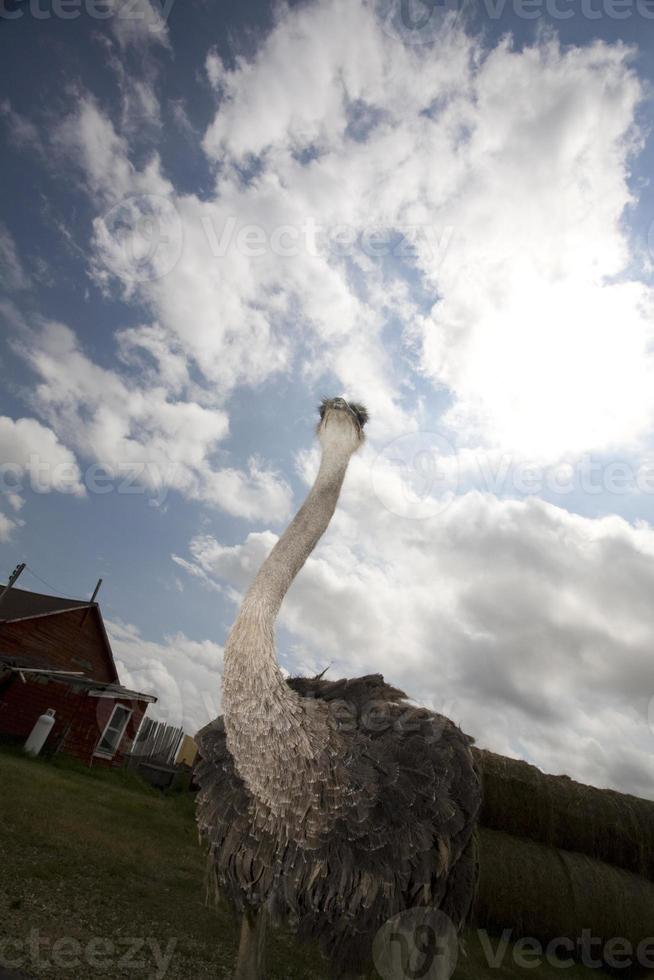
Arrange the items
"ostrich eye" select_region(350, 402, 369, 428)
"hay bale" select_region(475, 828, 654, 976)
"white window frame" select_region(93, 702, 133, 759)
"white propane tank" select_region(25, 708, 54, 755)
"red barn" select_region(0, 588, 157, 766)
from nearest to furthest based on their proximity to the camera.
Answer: "ostrich eye" select_region(350, 402, 369, 428) → "hay bale" select_region(475, 828, 654, 976) → "white propane tank" select_region(25, 708, 54, 755) → "red barn" select_region(0, 588, 157, 766) → "white window frame" select_region(93, 702, 133, 759)

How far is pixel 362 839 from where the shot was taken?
11.2ft

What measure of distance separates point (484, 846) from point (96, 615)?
19074 mm

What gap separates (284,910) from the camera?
11.2 ft

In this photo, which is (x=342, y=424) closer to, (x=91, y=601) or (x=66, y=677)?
(x=66, y=677)

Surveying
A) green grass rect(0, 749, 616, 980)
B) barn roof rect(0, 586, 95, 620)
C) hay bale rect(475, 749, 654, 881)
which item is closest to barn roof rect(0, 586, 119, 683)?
barn roof rect(0, 586, 95, 620)

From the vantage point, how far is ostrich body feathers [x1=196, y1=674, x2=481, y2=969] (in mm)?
3336

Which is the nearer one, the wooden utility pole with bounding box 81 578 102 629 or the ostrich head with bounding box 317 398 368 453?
the ostrich head with bounding box 317 398 368 453

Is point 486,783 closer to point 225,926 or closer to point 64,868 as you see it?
point 225,926

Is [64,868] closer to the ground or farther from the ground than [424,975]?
closer to the ground

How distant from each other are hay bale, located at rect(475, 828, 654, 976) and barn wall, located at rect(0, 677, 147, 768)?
14612mm

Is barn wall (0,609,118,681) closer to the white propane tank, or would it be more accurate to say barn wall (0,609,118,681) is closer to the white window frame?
the white propane tank

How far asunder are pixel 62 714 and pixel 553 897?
53.7 ft

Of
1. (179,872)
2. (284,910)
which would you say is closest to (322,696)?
(284,910)

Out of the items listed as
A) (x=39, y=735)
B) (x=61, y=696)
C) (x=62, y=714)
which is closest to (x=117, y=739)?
(x=62, y=714)
